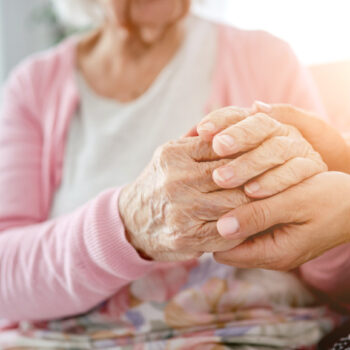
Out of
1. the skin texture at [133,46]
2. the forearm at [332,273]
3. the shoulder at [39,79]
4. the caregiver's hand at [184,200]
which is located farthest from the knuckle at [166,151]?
the shoulder at [39,79]

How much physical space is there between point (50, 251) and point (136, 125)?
31 cm

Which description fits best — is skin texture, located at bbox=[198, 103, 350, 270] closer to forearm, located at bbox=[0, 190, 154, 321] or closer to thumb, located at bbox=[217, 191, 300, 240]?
thumb, located at bbox=[217, 191, 300, 240]

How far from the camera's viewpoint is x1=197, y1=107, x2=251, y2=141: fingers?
46 centimetres

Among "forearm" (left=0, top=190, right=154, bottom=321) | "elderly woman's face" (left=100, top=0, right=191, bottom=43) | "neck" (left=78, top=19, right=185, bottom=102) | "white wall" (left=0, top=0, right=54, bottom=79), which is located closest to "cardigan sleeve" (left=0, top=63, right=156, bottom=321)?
"forearm" (left=0, top=190, right=154, bottom=321)

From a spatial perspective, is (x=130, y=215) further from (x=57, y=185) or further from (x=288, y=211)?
(x=57, y=185)

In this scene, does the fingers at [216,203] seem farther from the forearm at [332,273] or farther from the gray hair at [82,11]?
the gray hair at [82,11]

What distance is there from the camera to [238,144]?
1.44ft

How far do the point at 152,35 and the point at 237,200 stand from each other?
1.69 ft

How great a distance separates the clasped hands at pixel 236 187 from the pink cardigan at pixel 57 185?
0.10 metres

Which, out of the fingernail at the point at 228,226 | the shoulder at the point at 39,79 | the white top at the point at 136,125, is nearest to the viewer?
the fingernail at the point at 228,226

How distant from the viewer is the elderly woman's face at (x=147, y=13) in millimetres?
772

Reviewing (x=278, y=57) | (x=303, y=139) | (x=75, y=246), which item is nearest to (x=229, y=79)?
(x=278, y=57)

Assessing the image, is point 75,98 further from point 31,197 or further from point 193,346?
point 193,346

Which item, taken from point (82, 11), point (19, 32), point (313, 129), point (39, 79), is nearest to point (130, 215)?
point (313, 129)
